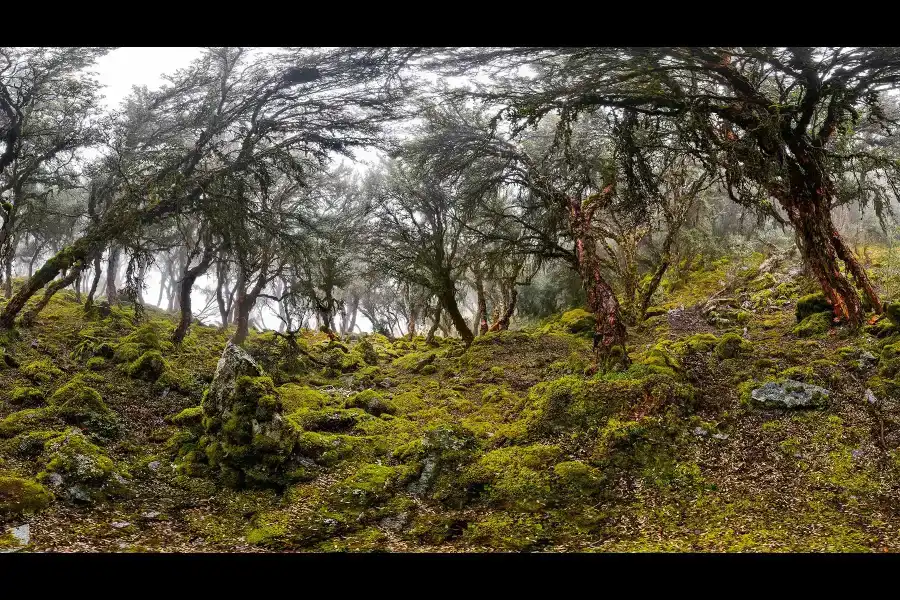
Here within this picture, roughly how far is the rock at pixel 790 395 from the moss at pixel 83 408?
7.20 metres

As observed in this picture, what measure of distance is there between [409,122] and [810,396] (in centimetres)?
645

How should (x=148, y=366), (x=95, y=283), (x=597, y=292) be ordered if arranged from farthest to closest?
(x=597, y=292)
(x=95, y=283)
(x=148, y=366)

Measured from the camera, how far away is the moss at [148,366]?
5496 mm

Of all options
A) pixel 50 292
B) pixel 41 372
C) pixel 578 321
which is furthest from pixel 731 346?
pixel 50 292

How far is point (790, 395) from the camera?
533 cm

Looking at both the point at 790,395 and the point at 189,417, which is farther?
the point at 790,395

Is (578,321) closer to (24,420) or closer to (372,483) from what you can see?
(372,483)

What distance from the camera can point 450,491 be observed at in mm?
4781

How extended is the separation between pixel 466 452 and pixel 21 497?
13.3 ft

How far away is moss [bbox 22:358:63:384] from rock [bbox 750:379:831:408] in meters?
7.98

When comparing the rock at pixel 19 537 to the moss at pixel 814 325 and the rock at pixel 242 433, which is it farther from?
the moss at pixel 814 325

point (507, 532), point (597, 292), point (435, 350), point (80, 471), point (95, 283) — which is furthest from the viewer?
point (435, 350)

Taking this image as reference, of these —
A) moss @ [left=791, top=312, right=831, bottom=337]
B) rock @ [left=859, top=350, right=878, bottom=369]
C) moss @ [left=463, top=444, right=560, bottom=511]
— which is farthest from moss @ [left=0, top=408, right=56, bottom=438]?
moss @ [left=791, top=312, right=831, bottom=337]
